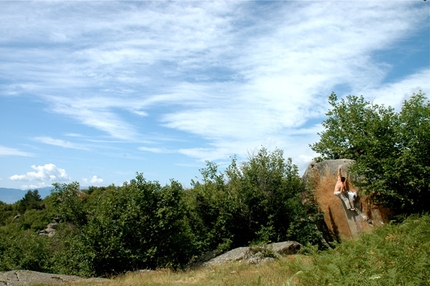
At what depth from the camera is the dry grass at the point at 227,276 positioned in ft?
29.4

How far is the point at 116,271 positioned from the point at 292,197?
8.19m

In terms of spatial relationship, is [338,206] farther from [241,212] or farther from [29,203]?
[29,203]

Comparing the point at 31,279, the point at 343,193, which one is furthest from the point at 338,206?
the point at 31,279

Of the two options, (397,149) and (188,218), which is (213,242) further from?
(397,149)

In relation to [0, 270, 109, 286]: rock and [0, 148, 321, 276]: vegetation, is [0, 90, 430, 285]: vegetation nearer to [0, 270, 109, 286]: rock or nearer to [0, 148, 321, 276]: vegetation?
[0, 148, 321, 276]: vegetation

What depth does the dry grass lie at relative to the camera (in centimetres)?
895

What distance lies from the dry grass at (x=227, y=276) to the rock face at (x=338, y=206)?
13.2 feet

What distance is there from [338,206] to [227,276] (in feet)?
22.1

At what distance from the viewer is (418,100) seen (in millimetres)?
14695

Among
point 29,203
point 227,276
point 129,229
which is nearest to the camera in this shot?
point 227,276

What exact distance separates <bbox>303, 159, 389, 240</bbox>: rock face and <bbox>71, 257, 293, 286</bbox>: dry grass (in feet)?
13.2

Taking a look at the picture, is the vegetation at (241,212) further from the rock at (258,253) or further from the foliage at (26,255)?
the rock at (258,253)

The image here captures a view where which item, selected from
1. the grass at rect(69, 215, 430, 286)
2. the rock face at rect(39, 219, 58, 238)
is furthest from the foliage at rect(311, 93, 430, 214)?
the rock face at rect(39, 219, 58, 238)

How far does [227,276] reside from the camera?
35.0 feet
